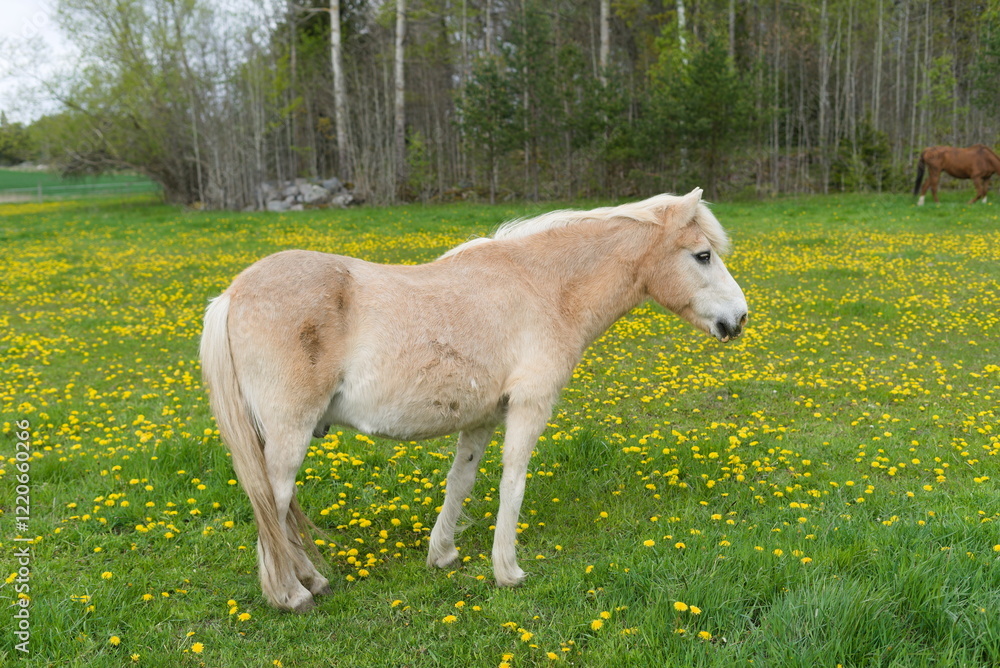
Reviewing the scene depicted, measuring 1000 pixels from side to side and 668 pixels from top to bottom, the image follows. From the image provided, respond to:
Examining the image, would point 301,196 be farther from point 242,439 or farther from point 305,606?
point 305,606

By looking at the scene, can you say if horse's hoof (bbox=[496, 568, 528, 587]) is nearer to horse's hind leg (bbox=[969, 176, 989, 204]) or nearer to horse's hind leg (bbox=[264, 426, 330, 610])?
horse's hind leg (bbox=[264, 426, 330, 610])

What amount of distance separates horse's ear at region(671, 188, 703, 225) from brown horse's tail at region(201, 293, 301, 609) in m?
2.74

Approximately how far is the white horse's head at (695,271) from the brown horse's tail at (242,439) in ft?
8.34

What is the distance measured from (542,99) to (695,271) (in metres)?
25.8

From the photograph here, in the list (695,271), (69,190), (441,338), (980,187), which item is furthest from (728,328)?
(69,190)

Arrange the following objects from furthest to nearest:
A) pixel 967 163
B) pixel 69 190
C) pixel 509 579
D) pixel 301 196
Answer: pixel 69 190, pixel 301 196, pixel 967 163, pixel 509 579

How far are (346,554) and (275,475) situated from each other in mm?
1038


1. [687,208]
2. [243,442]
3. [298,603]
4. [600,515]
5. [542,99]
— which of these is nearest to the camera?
[243,442]

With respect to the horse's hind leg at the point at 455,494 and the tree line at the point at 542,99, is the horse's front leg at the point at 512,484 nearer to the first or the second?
the horse's hind leg at the point at 455,494

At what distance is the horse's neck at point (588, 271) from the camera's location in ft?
14.5

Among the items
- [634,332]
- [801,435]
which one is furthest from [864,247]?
[801,435]

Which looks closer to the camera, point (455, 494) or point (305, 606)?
point (305, 606)

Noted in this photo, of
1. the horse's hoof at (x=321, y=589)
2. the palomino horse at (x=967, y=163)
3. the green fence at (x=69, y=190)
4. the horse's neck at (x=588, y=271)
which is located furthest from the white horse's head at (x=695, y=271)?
the green fence at (x=69, y=190)

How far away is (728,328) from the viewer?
4496 mm
